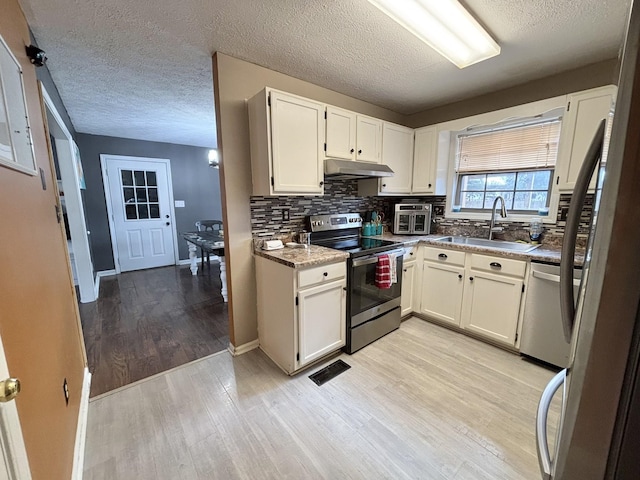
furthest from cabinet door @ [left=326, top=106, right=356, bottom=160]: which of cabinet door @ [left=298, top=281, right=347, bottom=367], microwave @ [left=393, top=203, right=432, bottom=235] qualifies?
cabinet door @ [left=298, top=281, right=347, bottom=367]

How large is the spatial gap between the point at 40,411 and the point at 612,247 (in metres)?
1.67

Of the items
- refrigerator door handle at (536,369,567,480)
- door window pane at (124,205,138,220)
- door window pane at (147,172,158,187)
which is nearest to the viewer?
refrigerator door handle at (536,369,567,480)

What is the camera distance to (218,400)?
1806 millimetres

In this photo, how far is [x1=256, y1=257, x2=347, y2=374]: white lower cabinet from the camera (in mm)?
1944

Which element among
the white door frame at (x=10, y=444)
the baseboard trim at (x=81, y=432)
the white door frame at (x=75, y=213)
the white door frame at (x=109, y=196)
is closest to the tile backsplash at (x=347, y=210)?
the baseboard trim at (x=81, y=432)

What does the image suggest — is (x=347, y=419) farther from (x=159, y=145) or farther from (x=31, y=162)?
(x=159, y=145)

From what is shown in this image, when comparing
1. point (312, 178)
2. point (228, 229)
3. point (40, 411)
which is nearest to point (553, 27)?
point (312, 178)

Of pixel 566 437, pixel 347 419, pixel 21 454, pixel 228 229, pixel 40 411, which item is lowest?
pixel 347 419

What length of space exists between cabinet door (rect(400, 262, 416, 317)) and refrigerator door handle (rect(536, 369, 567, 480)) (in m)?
2.02

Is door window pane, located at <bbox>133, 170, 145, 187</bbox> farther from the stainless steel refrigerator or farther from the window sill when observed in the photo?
the stainless steel refrigerator

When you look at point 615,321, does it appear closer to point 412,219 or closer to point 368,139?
point 368,139

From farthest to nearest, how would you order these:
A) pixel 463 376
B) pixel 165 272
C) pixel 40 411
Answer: pixel 165 272 < pixel 463 376 < pixel 40 411

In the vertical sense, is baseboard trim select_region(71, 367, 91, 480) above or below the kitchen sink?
below

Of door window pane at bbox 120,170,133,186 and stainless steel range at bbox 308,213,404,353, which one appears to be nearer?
stainless steel range at bbox 308,213,404,353
